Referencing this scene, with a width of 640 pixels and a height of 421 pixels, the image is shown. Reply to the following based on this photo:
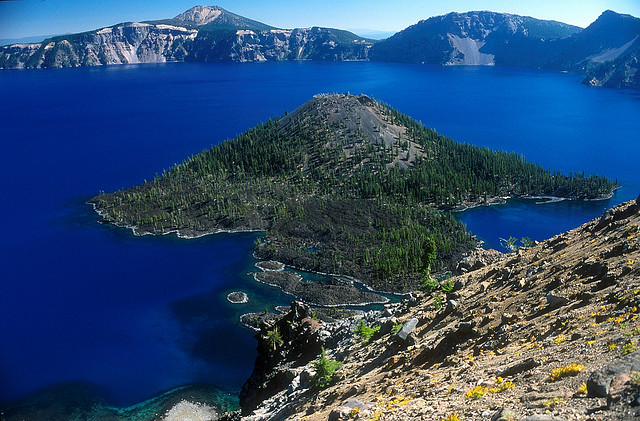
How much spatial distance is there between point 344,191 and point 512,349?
8705 centimetres

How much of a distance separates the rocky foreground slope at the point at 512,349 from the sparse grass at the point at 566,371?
0.11ft

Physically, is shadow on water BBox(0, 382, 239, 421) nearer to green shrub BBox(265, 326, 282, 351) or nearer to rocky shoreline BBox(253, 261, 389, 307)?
green shrub BBox(265, 326, 282, 351)

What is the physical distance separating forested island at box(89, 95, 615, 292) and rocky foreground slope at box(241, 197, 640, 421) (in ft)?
133

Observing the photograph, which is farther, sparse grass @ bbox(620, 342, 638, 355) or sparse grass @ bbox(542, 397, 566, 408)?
sparse grass @ bbox(620, 342, 638, 355)

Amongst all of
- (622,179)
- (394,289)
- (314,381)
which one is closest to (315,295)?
(394,289)

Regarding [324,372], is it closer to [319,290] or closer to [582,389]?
[582,389]

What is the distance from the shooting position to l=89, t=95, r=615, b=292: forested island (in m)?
80.9

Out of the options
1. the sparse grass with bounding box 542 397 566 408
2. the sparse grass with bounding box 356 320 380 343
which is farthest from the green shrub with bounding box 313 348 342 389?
the sparse grass with bounding box 542 397 566 408

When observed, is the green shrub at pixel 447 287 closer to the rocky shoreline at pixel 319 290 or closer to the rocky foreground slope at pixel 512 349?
the rocky foreground slope at pixel 512 349

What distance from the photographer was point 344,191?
106438 millimetres

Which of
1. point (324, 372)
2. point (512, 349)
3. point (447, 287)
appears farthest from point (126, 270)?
point (512, 349)

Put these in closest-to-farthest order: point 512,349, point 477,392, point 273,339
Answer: point 477,392 → point 512,349 → point 273,339

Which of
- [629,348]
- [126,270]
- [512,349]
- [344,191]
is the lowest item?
[126,270]

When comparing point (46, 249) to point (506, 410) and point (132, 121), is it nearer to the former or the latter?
point (506, 410)
